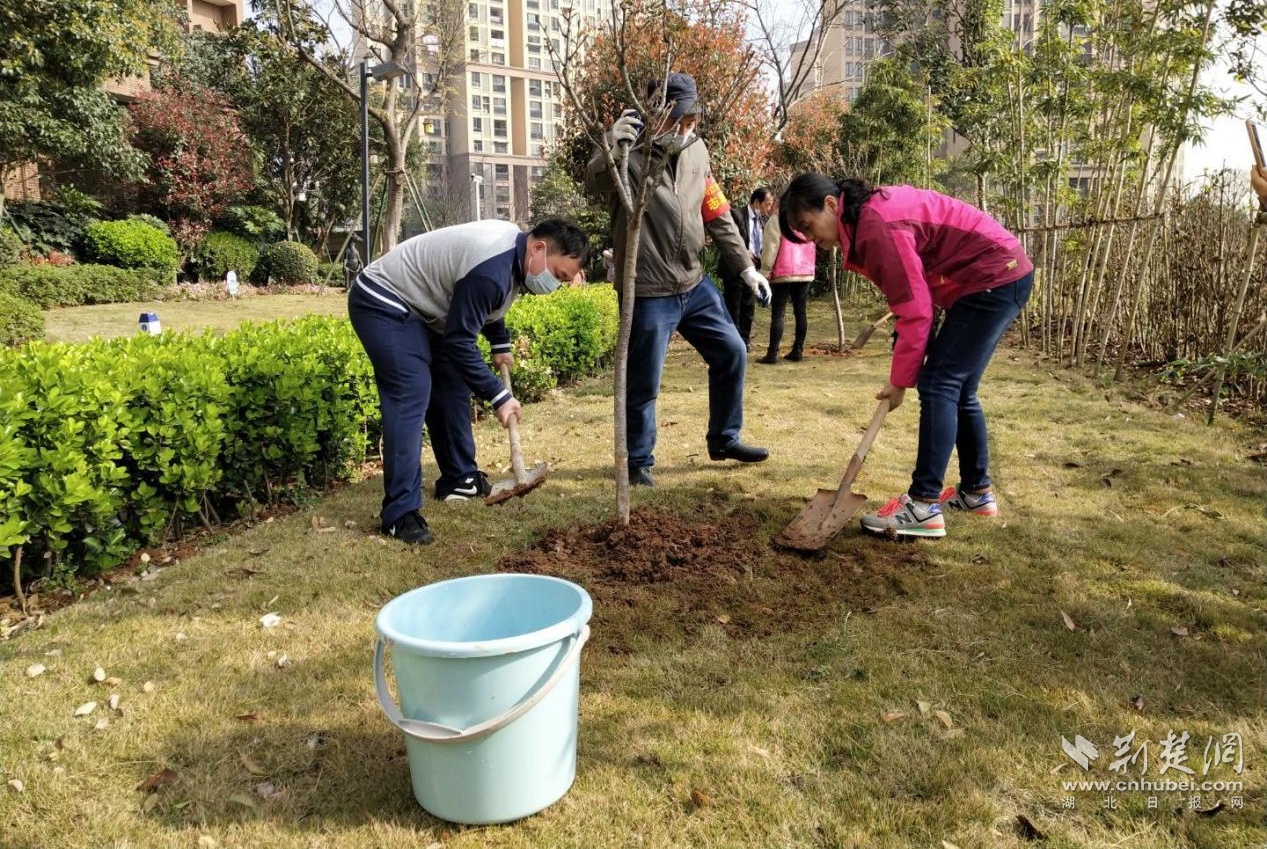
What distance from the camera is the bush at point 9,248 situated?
14.7 metres

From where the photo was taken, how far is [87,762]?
226 cm

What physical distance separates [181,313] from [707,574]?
14062 millimetres

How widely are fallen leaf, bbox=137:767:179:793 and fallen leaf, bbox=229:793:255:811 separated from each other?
0.69 feet

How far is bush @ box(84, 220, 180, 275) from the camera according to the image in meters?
17.5

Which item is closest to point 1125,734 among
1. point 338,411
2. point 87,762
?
point 87,762

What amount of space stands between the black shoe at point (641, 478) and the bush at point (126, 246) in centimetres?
1699

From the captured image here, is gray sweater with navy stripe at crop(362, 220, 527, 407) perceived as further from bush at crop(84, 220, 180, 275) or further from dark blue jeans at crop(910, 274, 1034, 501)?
bush at crop(84, 220, 180, 275)


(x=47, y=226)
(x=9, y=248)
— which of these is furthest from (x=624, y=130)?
(x=47, y=226)

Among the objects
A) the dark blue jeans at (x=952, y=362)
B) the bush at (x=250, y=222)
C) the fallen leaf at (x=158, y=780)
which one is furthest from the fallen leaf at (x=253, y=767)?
the bush at (x=250, y=222)

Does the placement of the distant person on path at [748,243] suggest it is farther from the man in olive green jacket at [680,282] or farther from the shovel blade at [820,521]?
the shovel blade at [820,521]

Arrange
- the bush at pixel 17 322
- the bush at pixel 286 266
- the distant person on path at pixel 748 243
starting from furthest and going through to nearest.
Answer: the bush at pixel 286 266
the bush at pixel 17 322
the distant person on path at pixel 748 243

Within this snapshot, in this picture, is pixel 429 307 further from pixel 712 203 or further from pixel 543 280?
pixel 712 203

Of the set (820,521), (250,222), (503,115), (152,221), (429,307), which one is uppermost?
(503,115)

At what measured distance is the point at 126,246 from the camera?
57.4 feet
